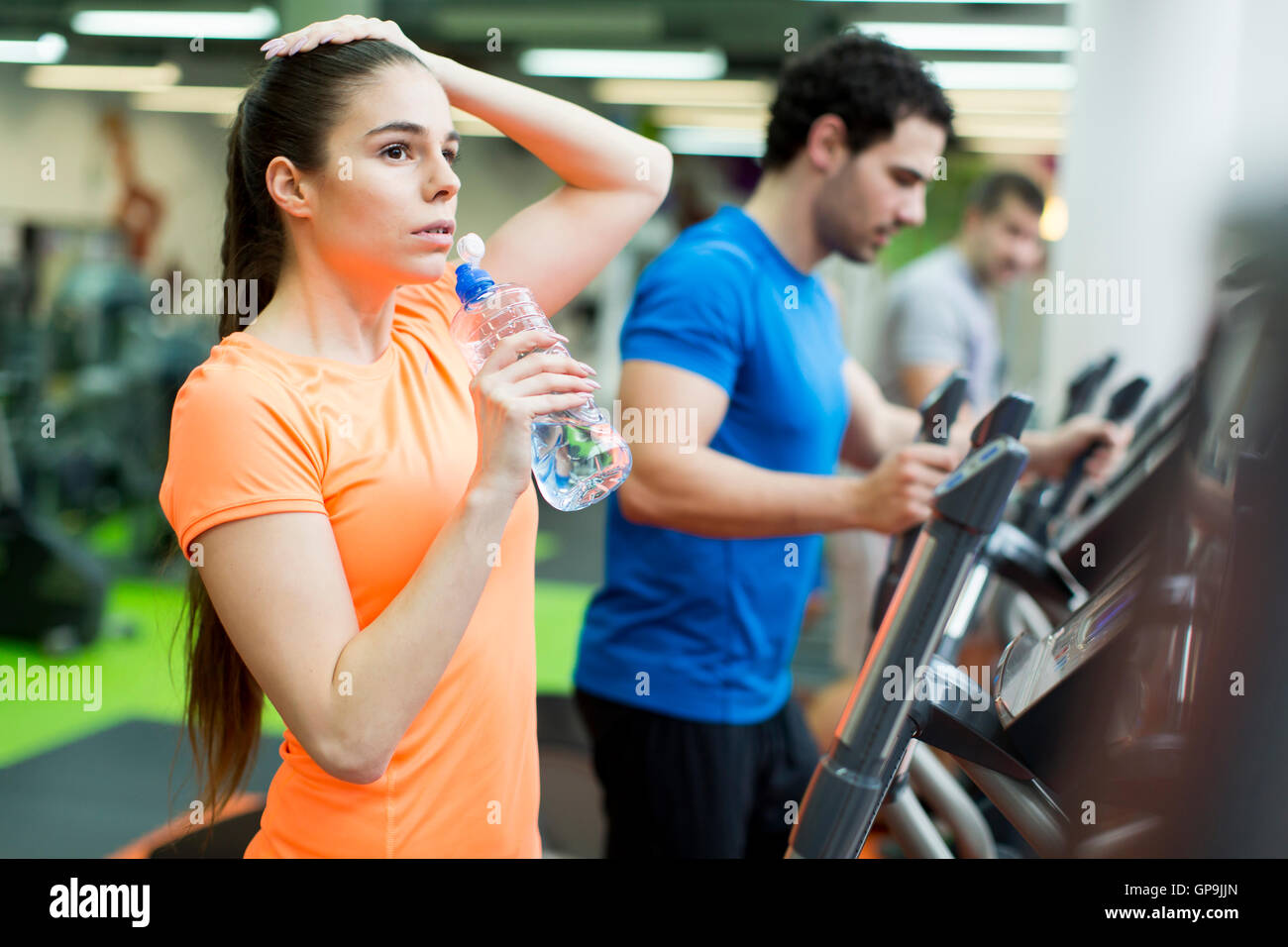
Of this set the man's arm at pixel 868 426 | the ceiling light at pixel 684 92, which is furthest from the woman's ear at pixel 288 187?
the ceiling light at pixel 684 92

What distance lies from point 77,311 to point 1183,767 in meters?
6.84

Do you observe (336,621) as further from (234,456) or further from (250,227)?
(250,227)

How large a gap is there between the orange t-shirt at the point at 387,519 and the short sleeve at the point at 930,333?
217cm

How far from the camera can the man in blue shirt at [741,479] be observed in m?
1.48

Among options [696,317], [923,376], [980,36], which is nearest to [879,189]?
[696,317]

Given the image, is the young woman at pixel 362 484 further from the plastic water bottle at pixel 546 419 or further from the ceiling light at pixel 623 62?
the ceiling light at pixel 623 62

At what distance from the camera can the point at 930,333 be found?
9.89 feet

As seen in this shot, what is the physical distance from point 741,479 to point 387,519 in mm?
656

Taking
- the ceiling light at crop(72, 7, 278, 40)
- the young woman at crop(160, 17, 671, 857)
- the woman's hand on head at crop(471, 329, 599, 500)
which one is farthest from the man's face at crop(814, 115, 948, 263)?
the ceiling light at crop(72, 7, 278, 40)

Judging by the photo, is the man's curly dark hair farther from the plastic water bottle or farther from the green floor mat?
the green floor mat

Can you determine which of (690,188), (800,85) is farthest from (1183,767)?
(690,188)

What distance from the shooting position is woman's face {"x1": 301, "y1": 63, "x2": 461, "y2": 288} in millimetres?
924
